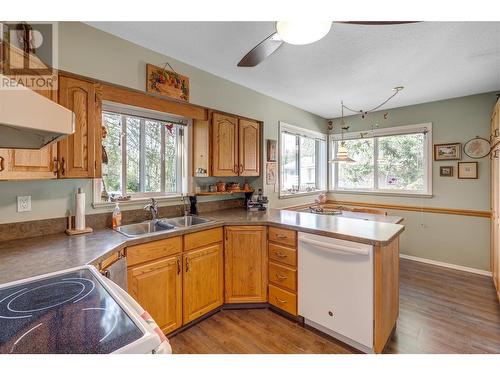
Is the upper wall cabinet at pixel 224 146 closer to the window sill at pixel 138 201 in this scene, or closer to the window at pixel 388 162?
the window sill at pixel 138 201

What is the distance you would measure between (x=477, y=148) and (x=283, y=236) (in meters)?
3.05

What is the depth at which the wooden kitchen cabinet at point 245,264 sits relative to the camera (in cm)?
229

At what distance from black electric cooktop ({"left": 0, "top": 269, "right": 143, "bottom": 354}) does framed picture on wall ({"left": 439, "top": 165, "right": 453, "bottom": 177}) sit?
4184mm

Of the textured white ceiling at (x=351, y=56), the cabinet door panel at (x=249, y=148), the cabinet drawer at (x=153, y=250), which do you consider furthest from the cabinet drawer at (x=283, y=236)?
the textured white ceiling at (x=351, y=56)

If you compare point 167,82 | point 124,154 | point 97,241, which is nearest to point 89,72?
point 167,82

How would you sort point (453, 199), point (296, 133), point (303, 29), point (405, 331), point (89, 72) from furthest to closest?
point (296, 133) < point (453, 199) < point (405, 331) < point (89, 72) < point (303, 29)

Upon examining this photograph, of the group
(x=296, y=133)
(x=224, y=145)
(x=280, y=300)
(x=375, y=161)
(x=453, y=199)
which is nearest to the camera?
(x=280, y=300)

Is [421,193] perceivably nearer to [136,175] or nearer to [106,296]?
[136,175]

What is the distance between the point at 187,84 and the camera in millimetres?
2336

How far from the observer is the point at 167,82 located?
85.7 inches

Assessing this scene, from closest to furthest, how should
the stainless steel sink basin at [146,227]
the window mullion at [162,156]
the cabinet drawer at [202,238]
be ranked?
1. the cabinet drawer at [202,238]
2. the stainless steel sink basin at [146,227]
3. the window mullion at [162,156]

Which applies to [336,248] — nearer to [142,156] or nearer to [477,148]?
[142,156]

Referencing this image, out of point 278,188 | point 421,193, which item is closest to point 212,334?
point 278,188

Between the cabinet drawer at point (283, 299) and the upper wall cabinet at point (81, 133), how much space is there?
1826 millimetres
